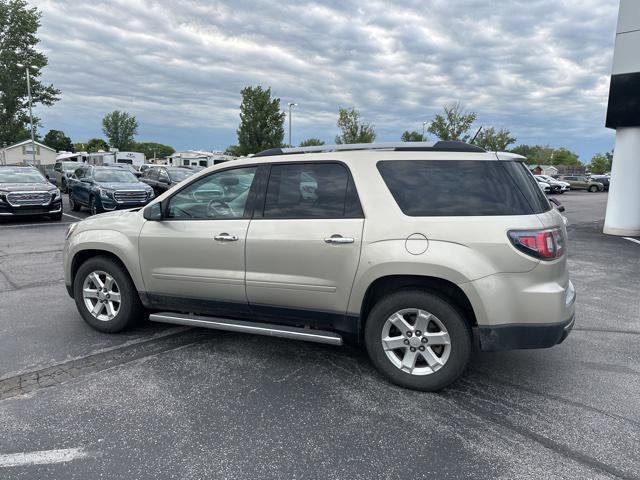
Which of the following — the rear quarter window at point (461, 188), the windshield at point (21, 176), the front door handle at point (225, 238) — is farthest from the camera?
the windshield at point (21, 176)

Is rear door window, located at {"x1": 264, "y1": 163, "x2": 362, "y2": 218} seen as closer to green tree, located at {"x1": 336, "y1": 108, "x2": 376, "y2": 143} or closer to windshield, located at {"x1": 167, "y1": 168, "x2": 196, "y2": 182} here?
windshield, located at {"x1": 167, "y1": 168, "x2": 196, "y2": 182}

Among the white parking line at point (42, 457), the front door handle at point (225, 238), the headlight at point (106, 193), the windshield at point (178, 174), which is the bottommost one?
the white parking line at point (42, 457)

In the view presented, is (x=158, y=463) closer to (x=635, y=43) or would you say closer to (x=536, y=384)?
(x=536, y=384)

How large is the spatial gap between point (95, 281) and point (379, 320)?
290cm

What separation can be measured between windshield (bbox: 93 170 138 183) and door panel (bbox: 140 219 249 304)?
12.4 m

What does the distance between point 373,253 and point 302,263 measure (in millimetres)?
584

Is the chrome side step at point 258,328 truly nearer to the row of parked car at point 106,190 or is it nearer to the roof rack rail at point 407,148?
the roof rack rail at point 407,148

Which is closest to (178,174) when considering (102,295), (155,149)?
(102,295)

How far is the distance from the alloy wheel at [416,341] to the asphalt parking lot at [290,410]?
232 mm

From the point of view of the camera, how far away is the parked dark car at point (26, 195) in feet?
41.3

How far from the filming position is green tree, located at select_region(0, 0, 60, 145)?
43812 millimetres

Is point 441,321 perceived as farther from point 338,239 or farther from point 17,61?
point 17,61

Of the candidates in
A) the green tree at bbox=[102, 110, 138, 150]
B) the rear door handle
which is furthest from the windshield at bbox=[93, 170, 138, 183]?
the green tree at bbox=[102, 110, 138, 150]

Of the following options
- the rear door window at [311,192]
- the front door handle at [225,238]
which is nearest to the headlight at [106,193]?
the front door handle at [225,238]
